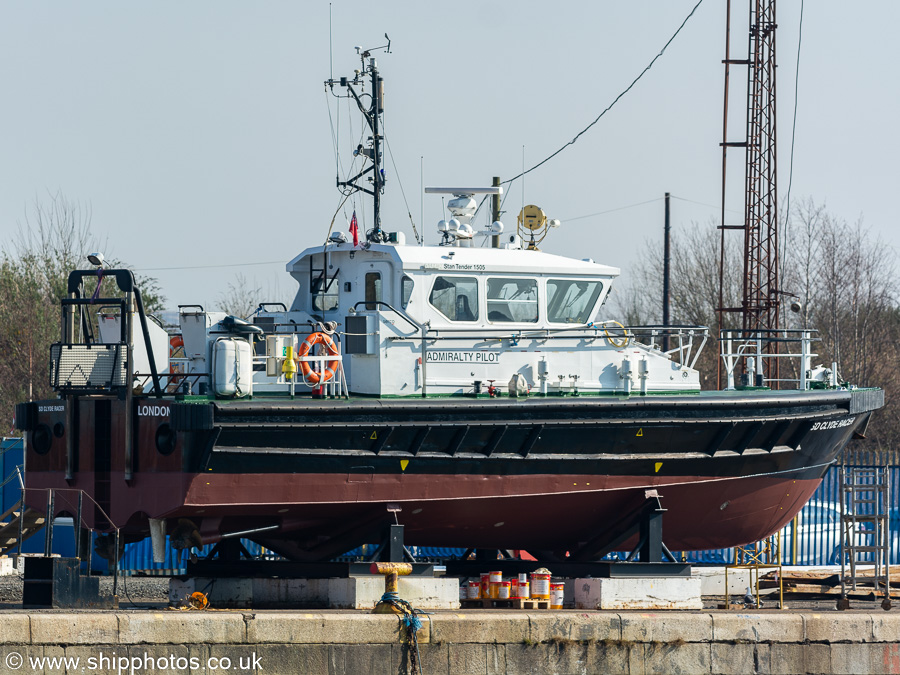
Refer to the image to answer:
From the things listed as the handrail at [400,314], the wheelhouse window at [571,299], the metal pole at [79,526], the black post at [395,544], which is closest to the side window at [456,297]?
the handrail at [400,314]

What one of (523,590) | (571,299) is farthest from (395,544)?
(571,299)

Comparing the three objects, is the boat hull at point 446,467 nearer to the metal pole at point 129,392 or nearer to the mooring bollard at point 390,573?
the metal pole at point 129,392

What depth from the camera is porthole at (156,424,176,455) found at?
12316mm

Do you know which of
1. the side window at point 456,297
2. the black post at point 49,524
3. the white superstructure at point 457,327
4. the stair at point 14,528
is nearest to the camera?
the black post at point 49,524

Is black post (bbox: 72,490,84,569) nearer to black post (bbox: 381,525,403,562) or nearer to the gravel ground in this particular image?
the gravel ground

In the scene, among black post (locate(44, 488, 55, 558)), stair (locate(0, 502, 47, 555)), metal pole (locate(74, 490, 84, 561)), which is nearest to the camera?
black post (locate(44, 488, 55, 558))

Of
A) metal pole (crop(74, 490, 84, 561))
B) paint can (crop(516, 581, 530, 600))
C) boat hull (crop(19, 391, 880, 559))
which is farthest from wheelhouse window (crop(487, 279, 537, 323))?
metal pole (crop(74, 490, 84, 561))

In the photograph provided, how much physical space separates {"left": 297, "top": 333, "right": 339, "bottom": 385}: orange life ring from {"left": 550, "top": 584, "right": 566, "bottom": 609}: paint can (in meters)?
3.36

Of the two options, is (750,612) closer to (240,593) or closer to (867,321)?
(240,593)

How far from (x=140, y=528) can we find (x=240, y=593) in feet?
4.58

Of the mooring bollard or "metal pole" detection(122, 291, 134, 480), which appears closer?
the mooring bollard

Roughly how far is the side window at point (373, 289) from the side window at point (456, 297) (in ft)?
2.04

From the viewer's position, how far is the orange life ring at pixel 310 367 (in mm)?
12984

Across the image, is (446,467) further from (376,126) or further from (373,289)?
(376,126)
